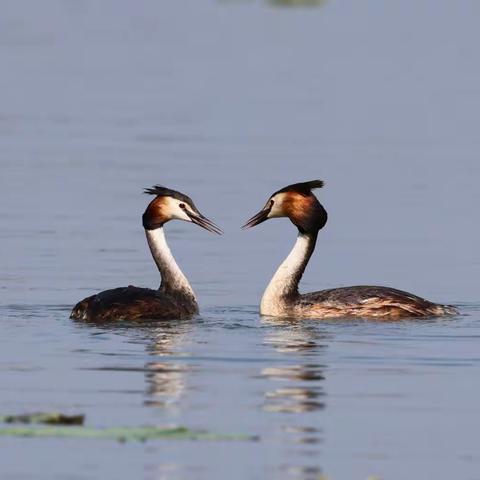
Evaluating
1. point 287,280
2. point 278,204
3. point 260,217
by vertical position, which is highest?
point 278,204

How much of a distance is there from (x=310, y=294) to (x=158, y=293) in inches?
61.0

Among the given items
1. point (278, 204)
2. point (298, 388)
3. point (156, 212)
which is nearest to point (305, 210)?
point (278, 204)

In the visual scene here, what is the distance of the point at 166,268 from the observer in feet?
60.7

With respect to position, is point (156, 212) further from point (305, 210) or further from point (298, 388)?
point (298, 388)

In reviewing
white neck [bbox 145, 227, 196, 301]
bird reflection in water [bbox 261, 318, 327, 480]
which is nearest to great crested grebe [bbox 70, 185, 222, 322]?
white neck [bbox 145, 227, 196, 301]

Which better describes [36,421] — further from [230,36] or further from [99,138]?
[230,36]

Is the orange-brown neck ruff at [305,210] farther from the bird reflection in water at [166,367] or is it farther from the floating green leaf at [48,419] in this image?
the floating green leaf at [48,419]

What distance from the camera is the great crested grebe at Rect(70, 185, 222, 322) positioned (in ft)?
55.1

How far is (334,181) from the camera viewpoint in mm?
25438

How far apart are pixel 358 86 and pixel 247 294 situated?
19.2 meters

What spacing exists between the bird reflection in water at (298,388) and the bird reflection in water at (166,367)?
61 cm

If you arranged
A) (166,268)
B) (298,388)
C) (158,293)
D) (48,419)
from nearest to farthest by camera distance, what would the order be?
(48,419)
(298,388)
(158,293)
(166,268)

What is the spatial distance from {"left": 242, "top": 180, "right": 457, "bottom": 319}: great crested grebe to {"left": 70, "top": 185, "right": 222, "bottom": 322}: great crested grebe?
76 centimetres

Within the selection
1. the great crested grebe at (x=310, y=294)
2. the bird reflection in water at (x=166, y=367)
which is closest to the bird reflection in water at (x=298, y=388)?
the great crested grebe at (x=310, y=294)
